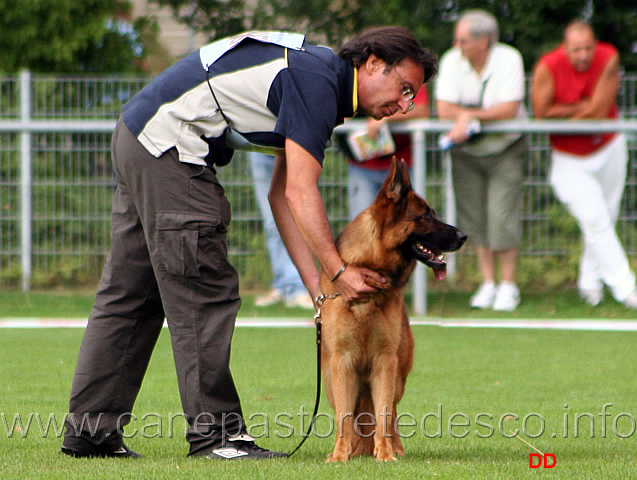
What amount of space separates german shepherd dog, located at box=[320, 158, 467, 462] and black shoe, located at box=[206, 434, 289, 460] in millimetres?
249

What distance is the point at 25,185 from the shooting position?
379 inches

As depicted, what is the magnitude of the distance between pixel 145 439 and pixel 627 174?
6.33m

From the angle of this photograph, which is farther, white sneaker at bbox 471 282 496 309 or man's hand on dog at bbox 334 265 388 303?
white sneaker at bbox 471 282 496 309

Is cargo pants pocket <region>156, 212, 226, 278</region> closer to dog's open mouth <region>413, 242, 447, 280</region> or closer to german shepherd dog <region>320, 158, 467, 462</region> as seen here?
german shepherd dog <region>320, 158, 467, 462</region>

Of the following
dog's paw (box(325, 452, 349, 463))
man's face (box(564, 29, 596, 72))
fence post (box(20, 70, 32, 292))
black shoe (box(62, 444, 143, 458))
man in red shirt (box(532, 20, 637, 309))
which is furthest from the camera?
fence post (box(20, 70, 32, 292))

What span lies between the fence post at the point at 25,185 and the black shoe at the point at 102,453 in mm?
5855

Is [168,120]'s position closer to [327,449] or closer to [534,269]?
[327,449]

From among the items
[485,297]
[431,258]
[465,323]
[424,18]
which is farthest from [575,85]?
[424,18]

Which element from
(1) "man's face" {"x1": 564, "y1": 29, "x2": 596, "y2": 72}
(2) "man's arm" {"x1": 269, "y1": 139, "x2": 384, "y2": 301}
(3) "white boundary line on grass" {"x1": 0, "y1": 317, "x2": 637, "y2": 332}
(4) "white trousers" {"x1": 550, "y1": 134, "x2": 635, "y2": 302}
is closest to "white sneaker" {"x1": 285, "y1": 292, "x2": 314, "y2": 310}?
(3) "white boundary line on grass" {"x1": 0, "y1": 317, "x2": 637, "y2": 332}

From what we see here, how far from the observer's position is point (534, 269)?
30.3 feet

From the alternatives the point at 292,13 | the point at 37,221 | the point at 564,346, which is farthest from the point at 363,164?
the point at 292,13

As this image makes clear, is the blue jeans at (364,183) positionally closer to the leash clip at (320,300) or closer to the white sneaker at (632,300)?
the white sneaker at (632,300)

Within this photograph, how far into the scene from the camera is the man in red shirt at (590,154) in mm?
8164

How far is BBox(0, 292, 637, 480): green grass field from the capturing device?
3529 millimetres
